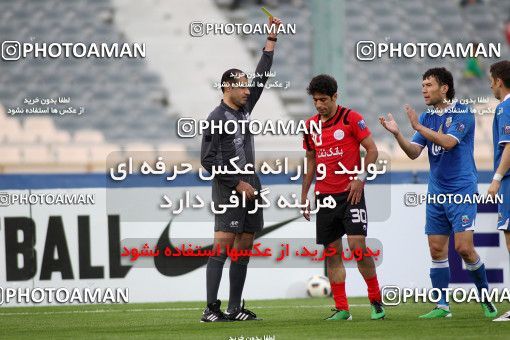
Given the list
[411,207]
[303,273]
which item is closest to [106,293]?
[303,273]

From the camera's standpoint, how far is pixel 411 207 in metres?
10.5

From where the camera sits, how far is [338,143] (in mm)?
7613

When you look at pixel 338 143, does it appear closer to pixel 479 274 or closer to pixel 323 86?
pixel 323 86

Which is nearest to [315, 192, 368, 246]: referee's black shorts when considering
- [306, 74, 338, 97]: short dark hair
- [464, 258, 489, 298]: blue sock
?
[306, 74, 338, 97]: short dark hair

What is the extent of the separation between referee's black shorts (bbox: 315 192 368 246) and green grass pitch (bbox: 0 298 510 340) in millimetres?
667

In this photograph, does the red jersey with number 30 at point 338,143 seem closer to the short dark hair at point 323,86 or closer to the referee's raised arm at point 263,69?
the short dark hair at point 323,86

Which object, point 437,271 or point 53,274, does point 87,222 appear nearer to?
point 53,274

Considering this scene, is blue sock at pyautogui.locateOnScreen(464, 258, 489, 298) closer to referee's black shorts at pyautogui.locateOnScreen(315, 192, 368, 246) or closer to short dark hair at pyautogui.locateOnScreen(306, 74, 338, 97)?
referee's black shorts at pyautogui.locateOnScreen(315, 192, 368, 246)

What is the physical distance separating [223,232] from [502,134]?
2.28 m

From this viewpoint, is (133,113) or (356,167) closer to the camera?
(356,167)

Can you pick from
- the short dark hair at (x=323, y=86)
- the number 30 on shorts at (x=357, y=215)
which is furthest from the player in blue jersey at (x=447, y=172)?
the short dark hair at (x=323, y=86)

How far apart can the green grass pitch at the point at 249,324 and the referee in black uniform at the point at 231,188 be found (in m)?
0.29

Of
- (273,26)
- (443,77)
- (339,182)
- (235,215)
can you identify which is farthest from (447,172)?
(273,26)

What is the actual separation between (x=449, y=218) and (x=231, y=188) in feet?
5.63
